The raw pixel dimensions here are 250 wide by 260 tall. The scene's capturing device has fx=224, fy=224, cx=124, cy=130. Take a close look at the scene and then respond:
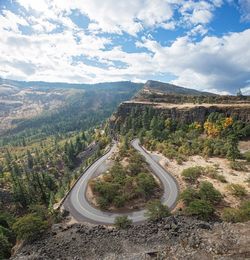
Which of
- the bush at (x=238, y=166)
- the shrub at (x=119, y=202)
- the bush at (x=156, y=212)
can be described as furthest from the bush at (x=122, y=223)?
the bush at (x=238, y=166)

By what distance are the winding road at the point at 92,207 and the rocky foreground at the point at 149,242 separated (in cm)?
400

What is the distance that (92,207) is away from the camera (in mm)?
53906

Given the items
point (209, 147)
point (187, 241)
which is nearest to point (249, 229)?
point (187, 241)

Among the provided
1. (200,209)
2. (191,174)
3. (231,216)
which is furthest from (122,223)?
(191,174)

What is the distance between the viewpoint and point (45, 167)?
482 feet

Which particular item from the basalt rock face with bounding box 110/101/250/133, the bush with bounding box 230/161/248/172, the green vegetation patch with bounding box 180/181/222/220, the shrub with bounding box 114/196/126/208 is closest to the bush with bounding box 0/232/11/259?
the shrub with bounding box 114/196/126/208

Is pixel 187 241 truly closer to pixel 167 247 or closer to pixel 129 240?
pixel 167 247

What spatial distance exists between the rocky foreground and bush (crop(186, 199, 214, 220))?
200 centimetres

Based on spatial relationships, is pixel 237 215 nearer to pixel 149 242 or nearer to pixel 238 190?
pixel 238 190

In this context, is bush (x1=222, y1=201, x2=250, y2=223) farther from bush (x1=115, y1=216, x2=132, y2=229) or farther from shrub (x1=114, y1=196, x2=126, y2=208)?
shrub (x1=114, y1=196, x2=126, y2=208)

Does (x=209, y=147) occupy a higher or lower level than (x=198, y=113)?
lower

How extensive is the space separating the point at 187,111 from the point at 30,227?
100 meters

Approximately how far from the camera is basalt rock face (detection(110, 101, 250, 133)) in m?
112

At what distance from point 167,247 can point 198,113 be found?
93.1m
